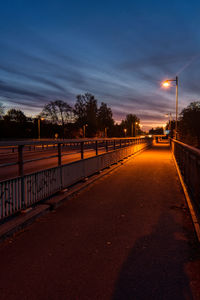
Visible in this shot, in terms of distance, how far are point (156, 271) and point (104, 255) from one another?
88 cm

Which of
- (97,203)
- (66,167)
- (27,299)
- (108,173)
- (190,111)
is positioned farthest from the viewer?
(190,111)

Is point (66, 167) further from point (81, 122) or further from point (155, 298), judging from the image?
point (81, 122)

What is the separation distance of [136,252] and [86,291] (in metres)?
1.27

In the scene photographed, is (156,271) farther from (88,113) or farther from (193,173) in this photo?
(88,113)

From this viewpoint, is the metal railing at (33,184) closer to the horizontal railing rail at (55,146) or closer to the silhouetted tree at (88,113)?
the horizontal railing rail at (55,146)

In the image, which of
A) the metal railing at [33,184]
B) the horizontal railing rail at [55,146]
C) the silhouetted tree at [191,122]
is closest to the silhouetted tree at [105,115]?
the silhouetted tree at [191,122]

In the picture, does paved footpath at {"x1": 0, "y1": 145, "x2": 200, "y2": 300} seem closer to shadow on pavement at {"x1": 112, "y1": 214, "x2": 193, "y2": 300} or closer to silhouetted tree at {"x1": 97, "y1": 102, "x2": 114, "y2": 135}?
shadow on pavement at {"x1": 112, "y1": 214, "x2": 193, "y2": 300}

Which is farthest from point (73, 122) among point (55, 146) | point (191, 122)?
point (55, 146)

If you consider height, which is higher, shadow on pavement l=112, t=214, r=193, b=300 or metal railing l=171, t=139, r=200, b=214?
metal railing l=171, t=139, r=200, b=214

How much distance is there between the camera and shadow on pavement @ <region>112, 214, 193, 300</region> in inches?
111

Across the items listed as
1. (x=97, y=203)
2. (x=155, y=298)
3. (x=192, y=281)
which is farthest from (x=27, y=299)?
(x=97, y=203)

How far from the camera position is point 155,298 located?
2729mm

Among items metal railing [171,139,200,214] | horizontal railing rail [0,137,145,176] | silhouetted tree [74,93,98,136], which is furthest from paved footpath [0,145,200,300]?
silhouetted tree [74,93,98,136]

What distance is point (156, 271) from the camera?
10.8 ft
